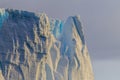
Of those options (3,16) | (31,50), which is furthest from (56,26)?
(3,16)

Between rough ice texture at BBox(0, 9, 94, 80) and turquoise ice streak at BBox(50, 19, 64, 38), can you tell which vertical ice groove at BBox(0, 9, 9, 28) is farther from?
turquoise ice streak at BBox(50, 19, 64, 38)

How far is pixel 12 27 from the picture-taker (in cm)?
5159

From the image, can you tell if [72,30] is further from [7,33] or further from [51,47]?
[7,33]

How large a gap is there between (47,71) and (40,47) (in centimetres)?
341

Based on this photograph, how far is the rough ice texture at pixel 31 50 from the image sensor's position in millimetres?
50931

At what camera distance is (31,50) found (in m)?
52.6

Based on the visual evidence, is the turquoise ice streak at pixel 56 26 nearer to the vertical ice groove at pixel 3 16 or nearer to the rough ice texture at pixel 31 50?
the rough ice texture at pixel 31 50

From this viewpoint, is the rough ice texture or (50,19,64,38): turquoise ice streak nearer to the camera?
the rough ice texture

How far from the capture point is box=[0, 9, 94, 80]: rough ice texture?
5093 cm

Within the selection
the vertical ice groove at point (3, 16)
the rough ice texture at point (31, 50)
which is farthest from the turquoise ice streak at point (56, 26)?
the vertical ice groove at point (3, 16)

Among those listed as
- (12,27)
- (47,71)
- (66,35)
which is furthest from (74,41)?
(12,27)

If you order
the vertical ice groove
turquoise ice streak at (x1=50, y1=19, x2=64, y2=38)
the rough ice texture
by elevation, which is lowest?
the rough ice texture

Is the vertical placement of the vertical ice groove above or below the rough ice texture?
above

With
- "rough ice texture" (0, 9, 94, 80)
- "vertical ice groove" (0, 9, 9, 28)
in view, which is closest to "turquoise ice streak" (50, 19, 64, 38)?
"rough ice texture" (0, 9, 94, 80)
